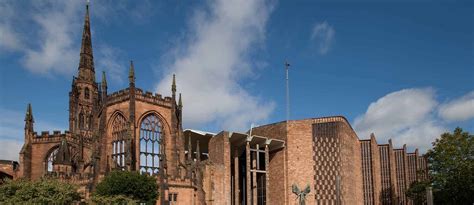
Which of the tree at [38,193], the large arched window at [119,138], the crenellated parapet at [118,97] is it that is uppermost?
the crenellated parapet at [118,97]

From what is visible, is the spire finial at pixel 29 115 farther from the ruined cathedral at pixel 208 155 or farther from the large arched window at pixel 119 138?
the large arched window at pixel 119 138

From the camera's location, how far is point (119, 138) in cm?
5347

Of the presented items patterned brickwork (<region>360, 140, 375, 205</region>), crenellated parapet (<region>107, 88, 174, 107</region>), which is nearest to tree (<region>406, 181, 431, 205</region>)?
patterned brickwork (<region>360, 140, 375, 205</region>)

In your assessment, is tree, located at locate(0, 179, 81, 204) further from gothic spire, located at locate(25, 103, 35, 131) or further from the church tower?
the church tower

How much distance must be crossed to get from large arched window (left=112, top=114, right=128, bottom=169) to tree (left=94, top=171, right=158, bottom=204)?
5.86 meters

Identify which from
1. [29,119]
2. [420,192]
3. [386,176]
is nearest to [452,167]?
[420,192]

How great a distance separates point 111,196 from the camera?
43.7 meters

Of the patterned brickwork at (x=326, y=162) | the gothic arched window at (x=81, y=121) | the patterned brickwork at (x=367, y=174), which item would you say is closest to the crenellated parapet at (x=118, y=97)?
the gothic arched window at (x=81, y=121)

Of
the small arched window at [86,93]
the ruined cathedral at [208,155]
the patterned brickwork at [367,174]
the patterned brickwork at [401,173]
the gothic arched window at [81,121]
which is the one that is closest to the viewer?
the ruined cathedral at [208,155]

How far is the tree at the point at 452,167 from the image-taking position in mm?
49250

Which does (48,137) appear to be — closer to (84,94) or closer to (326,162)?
(84,94)

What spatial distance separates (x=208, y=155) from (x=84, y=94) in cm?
2511

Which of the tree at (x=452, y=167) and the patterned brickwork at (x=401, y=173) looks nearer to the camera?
the tree at (x=452, y=167)

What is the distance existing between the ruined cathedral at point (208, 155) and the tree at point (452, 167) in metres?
4.52
